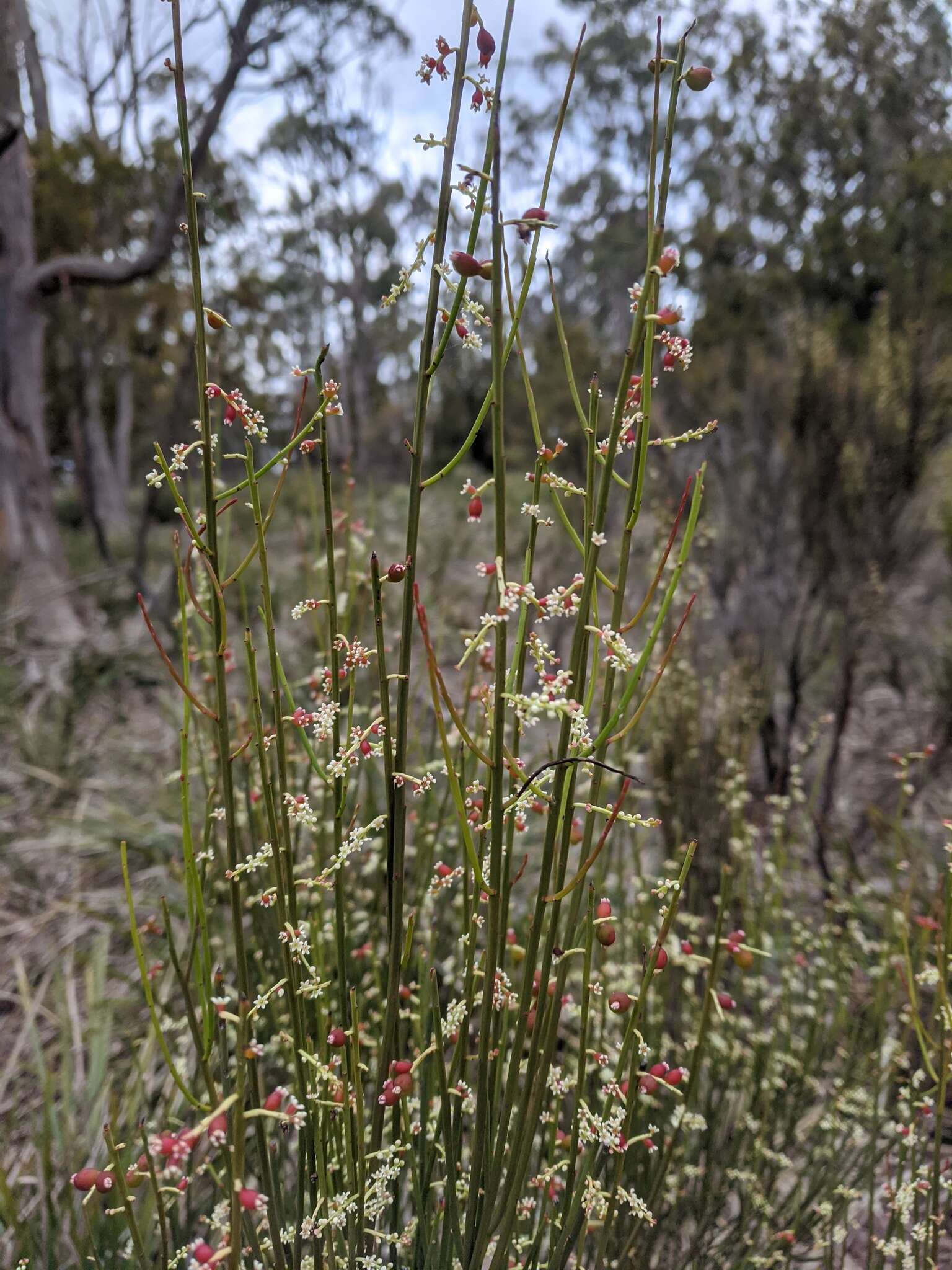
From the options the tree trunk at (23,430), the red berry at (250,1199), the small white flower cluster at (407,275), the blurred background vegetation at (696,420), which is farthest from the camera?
the tree trunk at (23,430)

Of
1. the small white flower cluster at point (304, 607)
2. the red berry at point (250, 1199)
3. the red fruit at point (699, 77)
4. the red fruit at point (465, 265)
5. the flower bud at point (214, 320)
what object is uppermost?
the red fruit at point (699, 77)

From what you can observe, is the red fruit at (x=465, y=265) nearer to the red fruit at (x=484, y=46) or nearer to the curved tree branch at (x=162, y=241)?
the red fruit at (x=484, y=46)

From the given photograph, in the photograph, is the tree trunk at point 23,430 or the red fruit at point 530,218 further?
the tree trunk at point 23,430

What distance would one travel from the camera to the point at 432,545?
241 inches

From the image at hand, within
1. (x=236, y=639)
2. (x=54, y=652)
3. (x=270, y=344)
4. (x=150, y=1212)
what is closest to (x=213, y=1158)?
(x=150, y=1212)

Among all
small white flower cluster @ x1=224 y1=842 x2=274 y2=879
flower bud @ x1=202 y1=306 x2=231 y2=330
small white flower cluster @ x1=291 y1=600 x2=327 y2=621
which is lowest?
small white flower cluster @ x1=224 y1=842 x2=274 y2=879

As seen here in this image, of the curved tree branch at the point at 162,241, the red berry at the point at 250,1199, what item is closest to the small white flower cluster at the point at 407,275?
the red berry at the point at 250,1199

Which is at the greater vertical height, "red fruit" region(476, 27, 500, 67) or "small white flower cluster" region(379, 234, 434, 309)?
"red fruit" region(476, 27, 500, 67)

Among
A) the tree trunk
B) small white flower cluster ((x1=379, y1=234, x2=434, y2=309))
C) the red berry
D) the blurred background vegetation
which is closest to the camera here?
the red berry

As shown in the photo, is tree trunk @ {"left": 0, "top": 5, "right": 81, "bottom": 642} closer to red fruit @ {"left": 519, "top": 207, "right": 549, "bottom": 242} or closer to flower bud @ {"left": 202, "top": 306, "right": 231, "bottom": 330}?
flower bud @ {"left": 202, "top": 306, "right": 231, "bottom": 330}

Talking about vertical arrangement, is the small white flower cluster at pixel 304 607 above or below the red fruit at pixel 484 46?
below

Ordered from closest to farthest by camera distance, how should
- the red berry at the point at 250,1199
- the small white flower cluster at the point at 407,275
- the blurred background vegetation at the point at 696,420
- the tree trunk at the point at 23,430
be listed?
the red berry at the point at 250,1199, the small white flower cluster at the point at 407,275, the blurred background vegetation at the point at 696,420, the tree trunk at the point at 23,430

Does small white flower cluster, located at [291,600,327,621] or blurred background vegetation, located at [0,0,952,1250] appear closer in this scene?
small white flower cluster, located at [291,600,327,621]

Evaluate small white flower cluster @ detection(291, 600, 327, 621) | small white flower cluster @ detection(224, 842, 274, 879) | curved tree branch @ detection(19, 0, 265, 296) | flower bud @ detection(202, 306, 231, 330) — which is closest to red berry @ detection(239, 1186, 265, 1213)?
small white flower cluster @ detection(224, 842, 274, 879)
